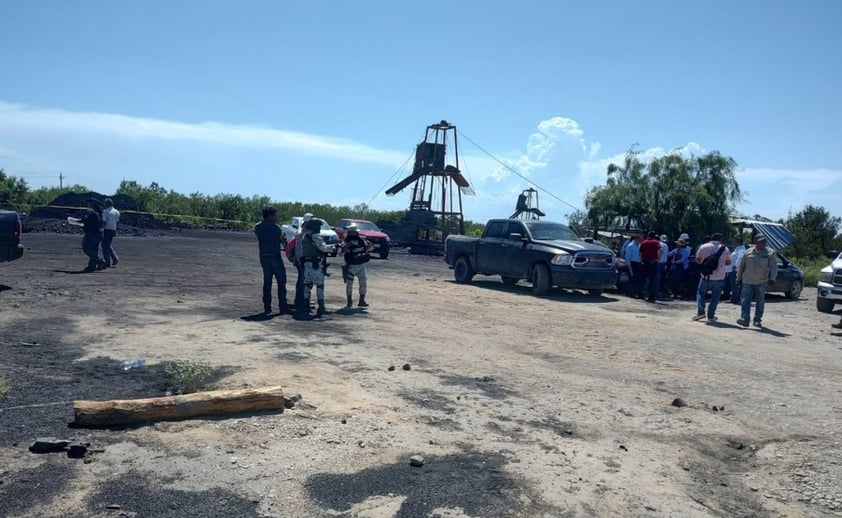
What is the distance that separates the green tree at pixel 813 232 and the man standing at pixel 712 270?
25.2m

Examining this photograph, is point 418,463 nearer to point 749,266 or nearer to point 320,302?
point 320,302

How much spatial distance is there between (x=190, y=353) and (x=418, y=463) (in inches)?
163

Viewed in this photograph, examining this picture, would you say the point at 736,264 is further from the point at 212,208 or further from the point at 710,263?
the point at 212,208

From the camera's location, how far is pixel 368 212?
5816 cm

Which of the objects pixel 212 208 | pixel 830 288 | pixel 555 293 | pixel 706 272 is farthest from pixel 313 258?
pixel 212 208

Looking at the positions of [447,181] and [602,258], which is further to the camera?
[447,181]

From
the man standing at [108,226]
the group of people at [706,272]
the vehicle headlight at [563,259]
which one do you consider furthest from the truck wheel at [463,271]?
the man standing at [108,226]

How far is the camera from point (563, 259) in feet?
54.5

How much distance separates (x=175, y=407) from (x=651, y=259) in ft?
45.6

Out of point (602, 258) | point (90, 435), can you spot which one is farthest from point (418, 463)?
point (602, 258)

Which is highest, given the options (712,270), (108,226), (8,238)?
(712,270)

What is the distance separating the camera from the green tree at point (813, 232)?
119ft

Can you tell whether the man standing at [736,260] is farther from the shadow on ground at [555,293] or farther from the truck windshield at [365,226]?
the truck windshield at [365,226]

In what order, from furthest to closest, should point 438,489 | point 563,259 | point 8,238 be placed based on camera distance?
1. point 563,259
2. point 8,238
3. point 438,489
